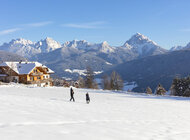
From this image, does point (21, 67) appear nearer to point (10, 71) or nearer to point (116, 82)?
point (10, 71)

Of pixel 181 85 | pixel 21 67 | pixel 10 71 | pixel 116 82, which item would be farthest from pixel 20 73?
pixel 181 85

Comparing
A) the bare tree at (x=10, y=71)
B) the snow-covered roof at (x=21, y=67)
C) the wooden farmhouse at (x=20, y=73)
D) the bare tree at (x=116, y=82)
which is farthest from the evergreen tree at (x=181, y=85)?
the bare tree at (x=10, y=71)

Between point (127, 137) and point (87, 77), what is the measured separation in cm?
6982

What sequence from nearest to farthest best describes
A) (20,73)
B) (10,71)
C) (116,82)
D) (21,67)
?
(20,73)
(10,71)
(21,67)
(116,82)

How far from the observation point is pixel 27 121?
10.0 m

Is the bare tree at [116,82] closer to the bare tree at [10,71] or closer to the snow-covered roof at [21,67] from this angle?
the snow-covered roof at [21,67]

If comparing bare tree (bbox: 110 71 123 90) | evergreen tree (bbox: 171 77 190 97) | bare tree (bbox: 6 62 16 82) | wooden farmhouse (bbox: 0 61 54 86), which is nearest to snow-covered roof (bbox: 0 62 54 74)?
wooden farmhouse (bbox: 0 61 54 86)

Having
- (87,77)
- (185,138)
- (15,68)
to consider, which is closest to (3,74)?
(15,68)

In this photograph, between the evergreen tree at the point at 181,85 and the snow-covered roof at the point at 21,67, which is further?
the evergreen tree at the point at 181,85

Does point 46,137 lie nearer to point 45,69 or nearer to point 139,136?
point 139,136

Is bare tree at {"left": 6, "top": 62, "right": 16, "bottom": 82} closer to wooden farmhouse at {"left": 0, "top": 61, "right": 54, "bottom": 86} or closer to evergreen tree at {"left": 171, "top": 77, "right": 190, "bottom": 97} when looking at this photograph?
Result: wooden farmhouse at {"left": 0, "top": 61, "right": 54, "bottom": 86}

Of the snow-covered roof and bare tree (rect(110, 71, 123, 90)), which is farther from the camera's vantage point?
bare tree (rect(110, 71, 123, 90))

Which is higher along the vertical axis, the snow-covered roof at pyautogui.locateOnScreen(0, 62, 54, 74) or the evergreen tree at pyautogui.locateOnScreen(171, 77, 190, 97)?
the snow-covered roof at pyautogui.locateOnScreen(0, 62, 54, 74)

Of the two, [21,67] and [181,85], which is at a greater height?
[21,67]
